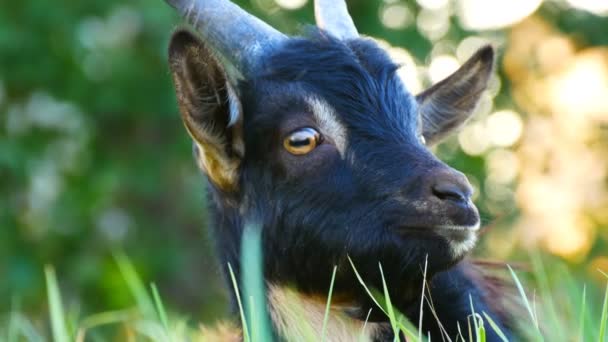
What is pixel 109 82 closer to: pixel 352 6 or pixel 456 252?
pixel 352 6

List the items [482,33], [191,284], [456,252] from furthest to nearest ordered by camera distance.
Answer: [191,284]
[482,33]
[456,252]

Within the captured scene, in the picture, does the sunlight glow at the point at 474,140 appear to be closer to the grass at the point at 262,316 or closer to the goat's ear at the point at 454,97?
the goat's ear at the point at 454,97

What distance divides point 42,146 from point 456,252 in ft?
39.5

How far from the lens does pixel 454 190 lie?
4.56 metres

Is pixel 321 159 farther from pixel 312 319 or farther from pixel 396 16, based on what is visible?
pixel 396 16

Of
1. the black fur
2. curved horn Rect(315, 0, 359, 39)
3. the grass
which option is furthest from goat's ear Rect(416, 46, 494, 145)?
the grass

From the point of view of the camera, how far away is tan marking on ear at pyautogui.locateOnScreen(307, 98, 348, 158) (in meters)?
5.11

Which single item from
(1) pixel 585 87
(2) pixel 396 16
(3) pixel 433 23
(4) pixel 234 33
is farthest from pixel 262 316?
(1) pixel 585 87

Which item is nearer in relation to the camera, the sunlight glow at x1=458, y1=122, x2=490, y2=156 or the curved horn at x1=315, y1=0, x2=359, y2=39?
the curved horn at x1=315, y1=0, x2=359, y2=39

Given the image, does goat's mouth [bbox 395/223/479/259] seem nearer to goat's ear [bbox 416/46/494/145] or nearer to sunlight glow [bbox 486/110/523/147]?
goat's ear [bbox 416/46/494/145]

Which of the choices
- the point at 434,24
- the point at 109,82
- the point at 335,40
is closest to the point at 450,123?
the point at 335,40

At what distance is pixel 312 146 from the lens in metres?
5.15

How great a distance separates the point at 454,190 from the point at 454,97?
5.16 ft

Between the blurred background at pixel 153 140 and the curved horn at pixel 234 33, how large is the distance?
27.8 feet
